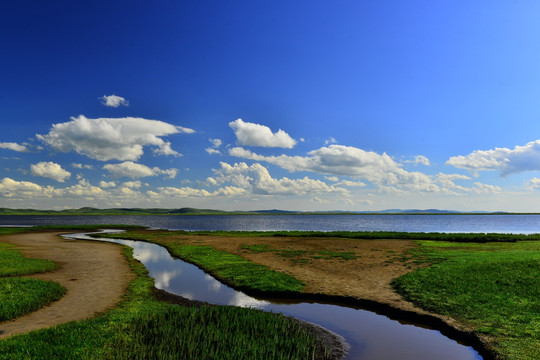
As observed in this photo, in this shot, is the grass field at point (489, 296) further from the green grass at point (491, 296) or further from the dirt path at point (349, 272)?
the dirt path at point (349, 272)

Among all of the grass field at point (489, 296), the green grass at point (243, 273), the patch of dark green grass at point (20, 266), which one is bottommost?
the patch of dark green grass at point (20, 266)

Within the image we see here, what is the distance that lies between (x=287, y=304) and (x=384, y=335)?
24.0 ft

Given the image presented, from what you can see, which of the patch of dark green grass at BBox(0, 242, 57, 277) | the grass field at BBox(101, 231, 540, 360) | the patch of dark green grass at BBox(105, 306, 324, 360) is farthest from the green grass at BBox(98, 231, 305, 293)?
the patch of dark green grass at BBox(0, 242, 57, 277)

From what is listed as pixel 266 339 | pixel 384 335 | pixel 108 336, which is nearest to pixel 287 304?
pixel 384 335

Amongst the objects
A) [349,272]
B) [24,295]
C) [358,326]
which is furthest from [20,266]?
[358,326]

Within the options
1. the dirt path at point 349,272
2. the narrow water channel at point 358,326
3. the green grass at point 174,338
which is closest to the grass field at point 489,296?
the dirt path at point 349,272

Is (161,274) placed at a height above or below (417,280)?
below

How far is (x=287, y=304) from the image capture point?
2205 cm

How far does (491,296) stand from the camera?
20062 millimetres

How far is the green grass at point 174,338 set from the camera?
1202 cm

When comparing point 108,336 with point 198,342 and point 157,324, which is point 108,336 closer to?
point 157,324

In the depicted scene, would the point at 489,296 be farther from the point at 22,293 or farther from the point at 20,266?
the point at 20,266

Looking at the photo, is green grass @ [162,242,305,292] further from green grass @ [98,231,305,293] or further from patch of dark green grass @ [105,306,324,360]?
patch of dark green grass @ [105,306,324,360]

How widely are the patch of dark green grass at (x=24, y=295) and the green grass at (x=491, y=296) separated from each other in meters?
23.8
